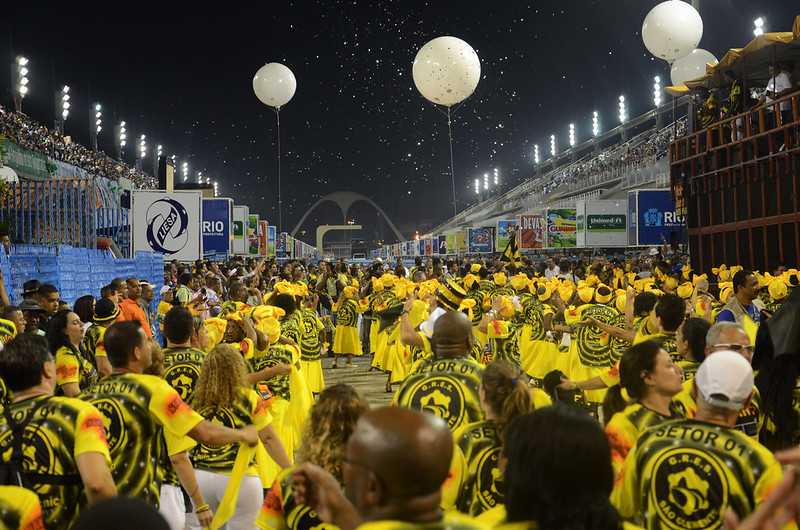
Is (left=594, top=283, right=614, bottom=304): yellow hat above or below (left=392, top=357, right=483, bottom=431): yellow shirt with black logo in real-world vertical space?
above

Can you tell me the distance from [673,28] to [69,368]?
1324 cm

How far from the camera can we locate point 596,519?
2.21 metres

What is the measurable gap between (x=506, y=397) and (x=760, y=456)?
113 cm

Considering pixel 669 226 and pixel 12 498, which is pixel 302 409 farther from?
pixel 669 226

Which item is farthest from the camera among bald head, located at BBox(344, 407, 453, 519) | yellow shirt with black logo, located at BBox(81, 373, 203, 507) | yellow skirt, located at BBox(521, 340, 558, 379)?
yellow skirt, located at BBox(521, 340, 558, 379)

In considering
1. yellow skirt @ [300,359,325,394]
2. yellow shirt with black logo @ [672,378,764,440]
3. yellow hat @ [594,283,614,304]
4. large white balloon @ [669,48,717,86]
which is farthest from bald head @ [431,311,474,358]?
large white balloon @ [669,48,717,86]

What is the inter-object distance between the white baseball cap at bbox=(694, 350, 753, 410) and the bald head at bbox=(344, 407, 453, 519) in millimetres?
1584

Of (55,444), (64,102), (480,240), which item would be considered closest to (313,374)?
(55,444)

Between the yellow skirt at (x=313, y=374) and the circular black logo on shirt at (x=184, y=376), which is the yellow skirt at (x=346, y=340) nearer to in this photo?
the yellow skirt at (x=313, y=374)

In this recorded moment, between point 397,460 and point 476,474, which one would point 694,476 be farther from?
point 397,460

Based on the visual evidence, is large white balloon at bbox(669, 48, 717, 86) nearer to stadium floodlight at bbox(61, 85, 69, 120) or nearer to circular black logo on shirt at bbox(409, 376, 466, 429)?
circular black logo on shirt at bbox(409, 376, 466, 429)

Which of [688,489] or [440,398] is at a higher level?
[440,398]

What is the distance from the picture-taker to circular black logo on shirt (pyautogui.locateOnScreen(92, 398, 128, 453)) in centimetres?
416

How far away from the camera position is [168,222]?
1761 centimetres
